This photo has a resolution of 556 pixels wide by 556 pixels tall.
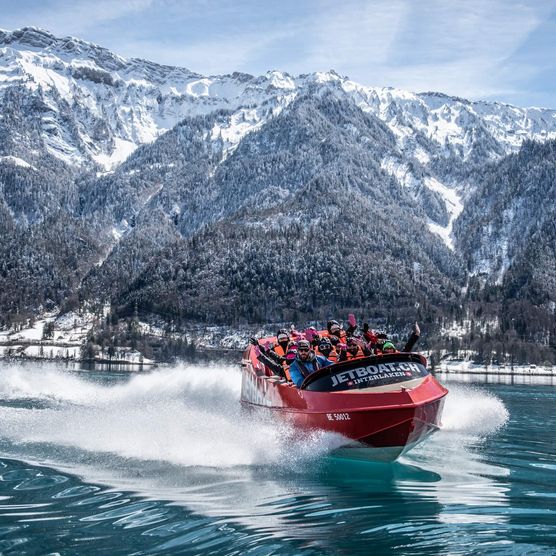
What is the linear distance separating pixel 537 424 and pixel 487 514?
26.9m

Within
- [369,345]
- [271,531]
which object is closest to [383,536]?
[271,531]

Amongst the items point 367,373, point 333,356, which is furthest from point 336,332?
point 367,373

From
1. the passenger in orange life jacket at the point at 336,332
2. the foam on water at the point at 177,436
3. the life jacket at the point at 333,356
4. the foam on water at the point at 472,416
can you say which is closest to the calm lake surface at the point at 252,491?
the foam on water at the point at 177,436

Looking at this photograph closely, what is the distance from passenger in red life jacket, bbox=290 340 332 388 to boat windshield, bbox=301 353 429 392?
162 centimetres

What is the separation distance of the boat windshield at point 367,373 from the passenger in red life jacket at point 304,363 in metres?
1.62

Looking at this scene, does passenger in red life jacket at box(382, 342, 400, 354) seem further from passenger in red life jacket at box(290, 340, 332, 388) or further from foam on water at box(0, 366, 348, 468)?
foam on water at box(0, 366, 348, 468)

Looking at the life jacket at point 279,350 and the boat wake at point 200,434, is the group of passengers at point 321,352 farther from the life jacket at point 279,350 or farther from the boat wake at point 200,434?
the boat wake at point 200,434

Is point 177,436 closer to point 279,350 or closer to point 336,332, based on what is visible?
point 279,350

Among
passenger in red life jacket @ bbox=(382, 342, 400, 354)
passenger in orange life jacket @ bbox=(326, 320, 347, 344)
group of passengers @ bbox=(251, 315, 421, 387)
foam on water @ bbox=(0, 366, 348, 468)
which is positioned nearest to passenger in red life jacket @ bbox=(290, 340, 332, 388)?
group of passengers @ bbox=(251, 315, 421, 387)

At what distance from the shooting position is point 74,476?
21797mm

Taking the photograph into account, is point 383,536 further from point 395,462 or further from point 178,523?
point 395,462

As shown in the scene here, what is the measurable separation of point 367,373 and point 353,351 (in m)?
3.73

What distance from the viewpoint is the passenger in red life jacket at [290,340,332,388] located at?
26656 mm

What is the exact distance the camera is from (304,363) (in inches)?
1055
